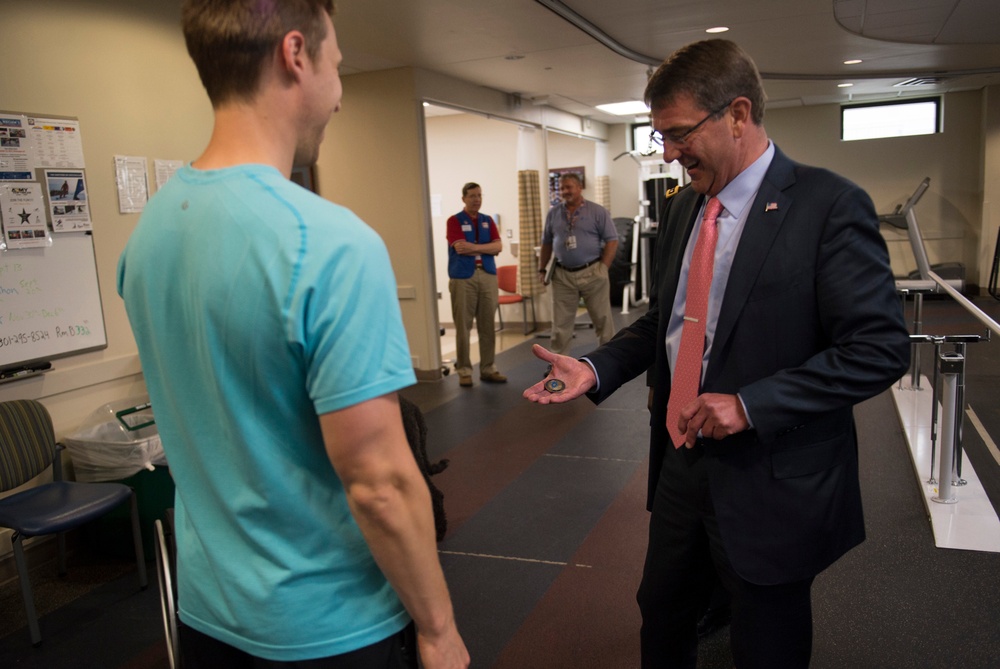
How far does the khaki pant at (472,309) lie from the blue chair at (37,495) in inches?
149

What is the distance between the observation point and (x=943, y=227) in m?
11.3

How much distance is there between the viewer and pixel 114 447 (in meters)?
3.37

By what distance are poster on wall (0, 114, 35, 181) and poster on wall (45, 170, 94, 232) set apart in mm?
91

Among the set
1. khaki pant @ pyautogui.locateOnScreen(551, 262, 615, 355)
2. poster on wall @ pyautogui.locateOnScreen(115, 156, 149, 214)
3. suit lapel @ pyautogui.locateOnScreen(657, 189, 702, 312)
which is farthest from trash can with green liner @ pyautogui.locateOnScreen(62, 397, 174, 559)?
khaki pant @ pyautogui.locateOnScreen(551, 262, 615, 355)

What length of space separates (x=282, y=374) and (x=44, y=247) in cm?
316

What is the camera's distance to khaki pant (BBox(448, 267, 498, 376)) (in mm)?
6723

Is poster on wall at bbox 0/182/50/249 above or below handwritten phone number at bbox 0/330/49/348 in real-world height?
above

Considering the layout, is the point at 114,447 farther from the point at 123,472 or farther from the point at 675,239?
the point at 675,239

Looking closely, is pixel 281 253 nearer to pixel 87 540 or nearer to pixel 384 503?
pixel 384 503

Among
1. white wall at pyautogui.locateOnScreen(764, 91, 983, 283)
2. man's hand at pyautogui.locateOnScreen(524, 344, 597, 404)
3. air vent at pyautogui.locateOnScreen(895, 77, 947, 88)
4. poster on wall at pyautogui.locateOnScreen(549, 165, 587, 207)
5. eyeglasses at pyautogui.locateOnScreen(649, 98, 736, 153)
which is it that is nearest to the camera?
eyeglasses at pyautogui.locateOnScreen(649, 98, 736, 153)

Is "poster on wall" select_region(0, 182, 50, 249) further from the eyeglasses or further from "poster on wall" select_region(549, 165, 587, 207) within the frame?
"poster on wall" select_region(549, 165, 587, 207)

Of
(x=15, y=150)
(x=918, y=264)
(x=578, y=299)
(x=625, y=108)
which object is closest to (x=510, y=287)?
(x=578, y=299)

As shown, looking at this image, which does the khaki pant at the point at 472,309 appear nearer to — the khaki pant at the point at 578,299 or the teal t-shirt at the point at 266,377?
the khaki pant at the point at 578,299

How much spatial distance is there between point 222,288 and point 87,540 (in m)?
3.39
